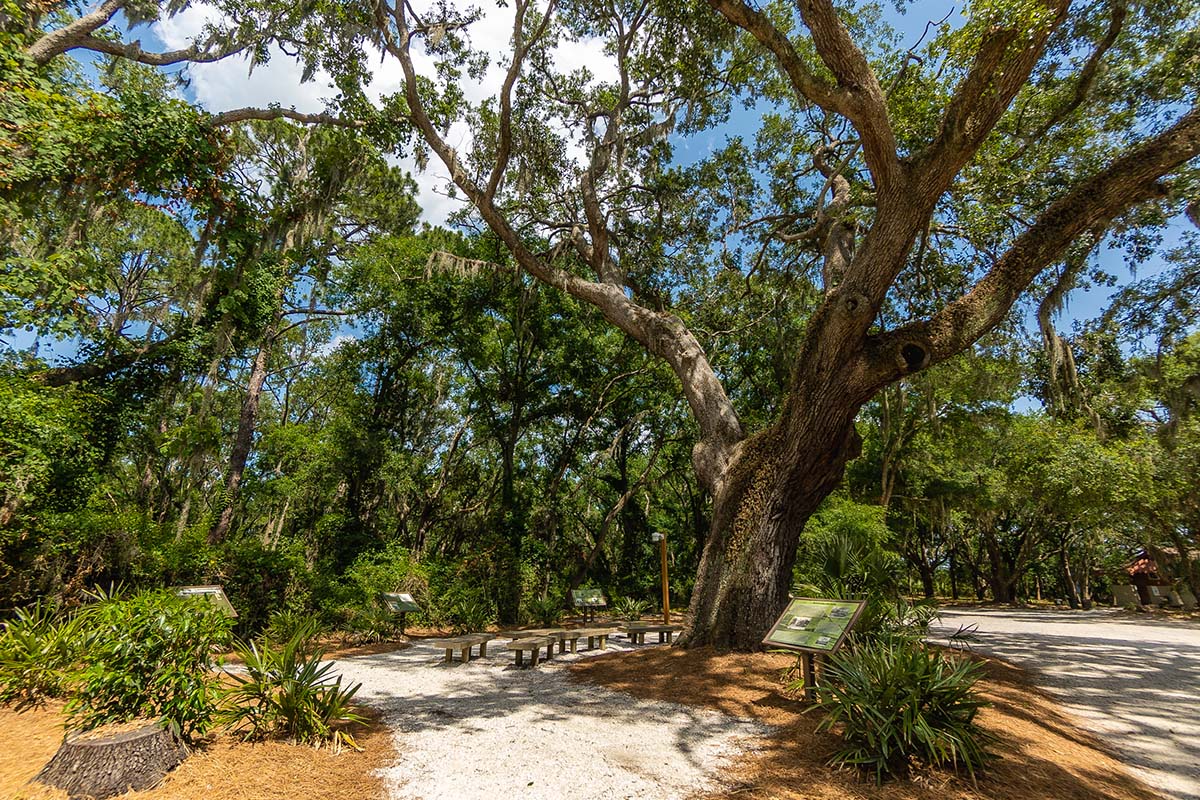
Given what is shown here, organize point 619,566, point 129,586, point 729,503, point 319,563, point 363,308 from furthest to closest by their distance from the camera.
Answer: point 619,566 → point 363,308 → point 319,563 → point 129,586 → point 729,503

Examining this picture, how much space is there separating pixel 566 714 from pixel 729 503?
3.15 m

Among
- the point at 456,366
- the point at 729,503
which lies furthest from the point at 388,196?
the point at 729,503

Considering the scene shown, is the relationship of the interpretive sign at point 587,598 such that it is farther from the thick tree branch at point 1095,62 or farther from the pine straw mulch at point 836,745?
the thick tree branch at point 1095,62

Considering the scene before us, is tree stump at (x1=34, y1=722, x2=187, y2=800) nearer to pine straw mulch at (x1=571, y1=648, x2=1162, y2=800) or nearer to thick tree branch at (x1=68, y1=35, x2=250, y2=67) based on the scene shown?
pine straw mulch at (x1=571, y1=648, x2=1162, y2=800)

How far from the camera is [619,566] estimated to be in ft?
61.6

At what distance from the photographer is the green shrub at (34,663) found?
163 inches

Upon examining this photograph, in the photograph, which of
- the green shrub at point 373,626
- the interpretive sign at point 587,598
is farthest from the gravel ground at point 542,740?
the interpretive sign at point 587,598

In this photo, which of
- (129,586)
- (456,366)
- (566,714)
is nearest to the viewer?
(566,714)

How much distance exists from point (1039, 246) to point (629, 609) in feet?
38.5

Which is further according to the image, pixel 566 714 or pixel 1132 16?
pixel 1132 16

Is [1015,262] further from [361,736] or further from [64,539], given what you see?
[64,539]

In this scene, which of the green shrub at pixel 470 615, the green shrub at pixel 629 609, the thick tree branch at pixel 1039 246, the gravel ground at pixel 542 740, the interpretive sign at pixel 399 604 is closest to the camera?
the gravel ground at pixel 542 740

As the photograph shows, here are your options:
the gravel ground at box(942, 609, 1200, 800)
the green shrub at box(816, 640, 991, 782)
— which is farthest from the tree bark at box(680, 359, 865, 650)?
the gravel ground at box(942, 609, 1200, 800)

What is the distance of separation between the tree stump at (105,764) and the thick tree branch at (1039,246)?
21.4 ft
